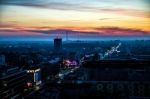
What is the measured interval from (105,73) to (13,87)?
267 cm

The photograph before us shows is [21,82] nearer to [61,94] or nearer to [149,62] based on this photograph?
[61,94]

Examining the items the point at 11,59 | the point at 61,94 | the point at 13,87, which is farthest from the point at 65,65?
the point at 61,94

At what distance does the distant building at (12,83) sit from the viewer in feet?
22.6

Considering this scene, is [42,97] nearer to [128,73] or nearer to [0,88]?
[0,88]

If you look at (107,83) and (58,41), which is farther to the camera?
(58,41)

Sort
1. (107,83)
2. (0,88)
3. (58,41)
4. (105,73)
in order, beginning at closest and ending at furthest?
(0,88)
(107,83)
(105,73)
(58,41)

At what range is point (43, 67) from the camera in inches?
440

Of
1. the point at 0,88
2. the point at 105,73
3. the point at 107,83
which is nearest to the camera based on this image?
the point at 0,88

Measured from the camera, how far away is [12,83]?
25.2 feet

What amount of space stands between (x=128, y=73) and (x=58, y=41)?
37.5ft

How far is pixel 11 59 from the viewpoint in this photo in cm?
1260

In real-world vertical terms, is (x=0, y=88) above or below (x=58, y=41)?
below

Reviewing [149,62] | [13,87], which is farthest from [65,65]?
[13,87]

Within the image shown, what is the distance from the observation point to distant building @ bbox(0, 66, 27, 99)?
22.6ft
